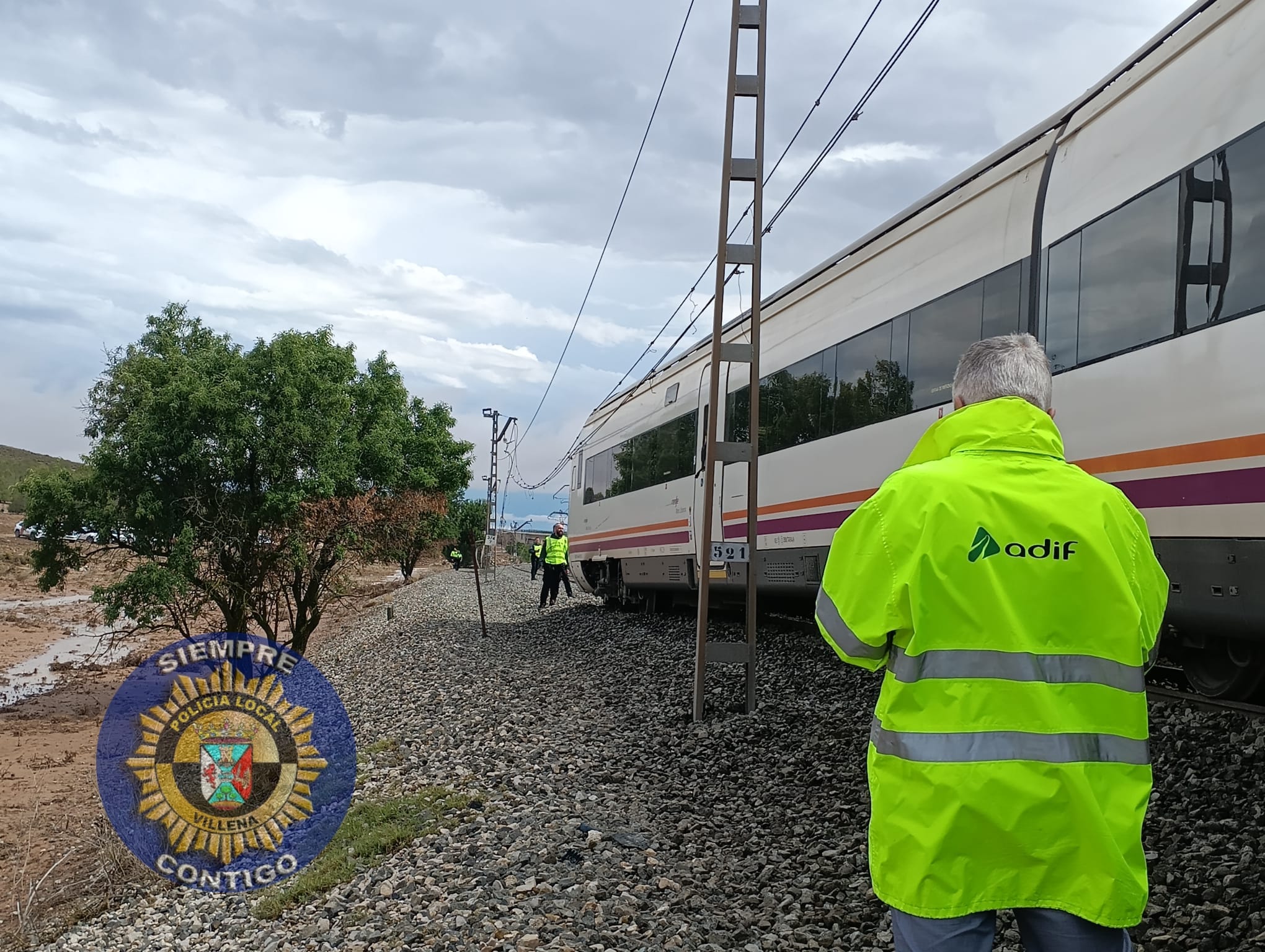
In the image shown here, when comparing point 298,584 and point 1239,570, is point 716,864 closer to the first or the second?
point 1239,570

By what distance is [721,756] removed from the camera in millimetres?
7828

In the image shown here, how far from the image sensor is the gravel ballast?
4902 millimetres

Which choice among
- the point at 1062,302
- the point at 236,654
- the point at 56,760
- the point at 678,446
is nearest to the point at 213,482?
the point at 236,654

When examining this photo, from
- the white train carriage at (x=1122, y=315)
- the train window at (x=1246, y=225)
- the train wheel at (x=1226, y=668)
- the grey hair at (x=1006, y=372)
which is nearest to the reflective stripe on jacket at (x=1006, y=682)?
the grey hair at (x=1006, y=372)

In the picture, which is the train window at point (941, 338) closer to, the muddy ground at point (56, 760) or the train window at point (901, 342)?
the train window at point (901, 342)

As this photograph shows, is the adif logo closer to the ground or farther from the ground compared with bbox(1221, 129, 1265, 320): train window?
closer to the ground

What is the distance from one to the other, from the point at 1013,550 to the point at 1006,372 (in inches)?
18.4

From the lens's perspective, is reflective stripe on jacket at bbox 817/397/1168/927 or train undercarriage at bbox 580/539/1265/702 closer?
reflective stripe on jacket at bbox 817/397/1168/927

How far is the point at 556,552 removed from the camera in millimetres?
25359

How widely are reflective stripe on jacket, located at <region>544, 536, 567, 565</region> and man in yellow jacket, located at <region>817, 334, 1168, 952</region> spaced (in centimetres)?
2305

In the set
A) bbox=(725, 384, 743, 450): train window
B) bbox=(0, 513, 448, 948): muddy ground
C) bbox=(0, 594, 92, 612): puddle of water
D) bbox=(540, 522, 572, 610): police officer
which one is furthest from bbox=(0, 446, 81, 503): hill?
bbox=(725, 384, 743, 450): train window

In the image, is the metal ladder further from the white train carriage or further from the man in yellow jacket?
the man in yellow jacket

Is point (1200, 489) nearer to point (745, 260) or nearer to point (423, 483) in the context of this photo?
point (745, 260)

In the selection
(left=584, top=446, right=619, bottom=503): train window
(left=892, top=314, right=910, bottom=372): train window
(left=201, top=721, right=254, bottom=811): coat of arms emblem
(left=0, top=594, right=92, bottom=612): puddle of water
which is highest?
(left=892, top=314, right=910, bottom=372): train window
